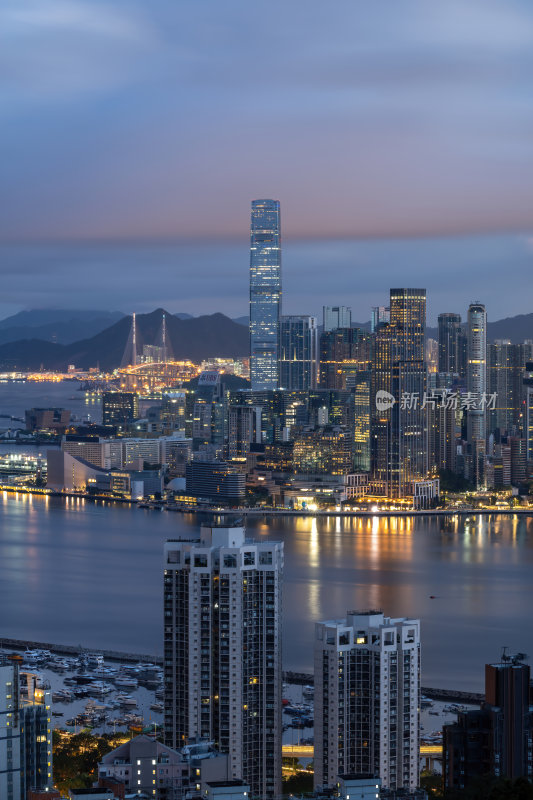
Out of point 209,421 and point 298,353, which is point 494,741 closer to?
point 209,421

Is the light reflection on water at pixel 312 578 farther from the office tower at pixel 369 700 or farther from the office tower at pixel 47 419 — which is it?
the office tower at pixel 47 419

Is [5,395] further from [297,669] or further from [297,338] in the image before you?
[297,669]

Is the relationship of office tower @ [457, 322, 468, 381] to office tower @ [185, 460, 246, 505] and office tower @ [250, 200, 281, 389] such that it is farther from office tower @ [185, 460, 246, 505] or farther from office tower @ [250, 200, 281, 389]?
office tower @ [185, 460, 246, 505]

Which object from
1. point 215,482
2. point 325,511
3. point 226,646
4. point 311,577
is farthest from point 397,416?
point 226,646

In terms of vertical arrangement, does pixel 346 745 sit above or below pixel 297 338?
below

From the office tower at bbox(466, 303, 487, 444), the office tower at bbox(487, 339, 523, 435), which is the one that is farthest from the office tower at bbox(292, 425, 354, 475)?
the office tower at bbox(466, 303, 487, 444)

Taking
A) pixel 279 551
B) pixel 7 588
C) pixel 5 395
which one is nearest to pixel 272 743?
pixel 279 551

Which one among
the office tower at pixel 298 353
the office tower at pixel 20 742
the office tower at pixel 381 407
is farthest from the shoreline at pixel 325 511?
the office tower at pixel 298 353
